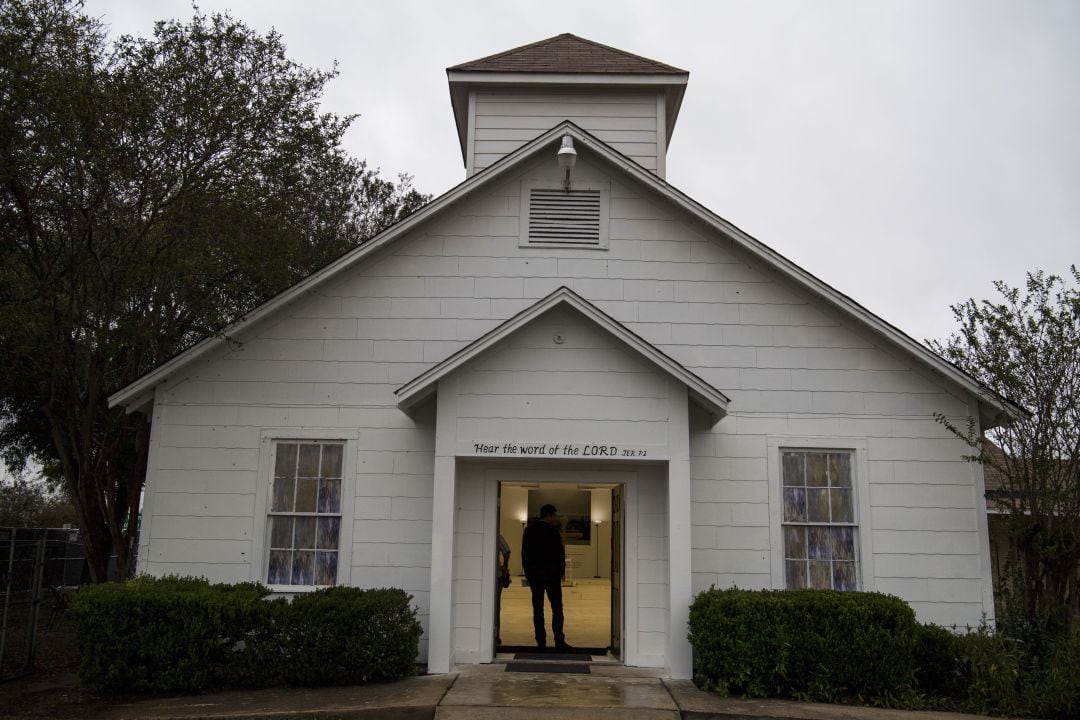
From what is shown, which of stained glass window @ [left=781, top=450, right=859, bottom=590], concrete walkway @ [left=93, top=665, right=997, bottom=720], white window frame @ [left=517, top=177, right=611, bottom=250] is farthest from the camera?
white window frame @ [left=517, top=177, right=611, bottom=250]

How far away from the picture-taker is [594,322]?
10523 millimetres

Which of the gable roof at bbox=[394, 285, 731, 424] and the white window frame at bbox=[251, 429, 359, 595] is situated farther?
the white window frame at bbox=[251, 429, 359, 595]

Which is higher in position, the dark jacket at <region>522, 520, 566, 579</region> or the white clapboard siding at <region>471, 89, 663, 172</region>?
the white clapboard siding at <region>471, 89, 663, 172</region>

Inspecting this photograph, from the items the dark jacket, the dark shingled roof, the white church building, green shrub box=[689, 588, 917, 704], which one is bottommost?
green shrub box=[689, 588, 917, 704]

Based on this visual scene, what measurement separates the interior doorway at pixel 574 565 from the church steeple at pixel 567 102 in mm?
5650

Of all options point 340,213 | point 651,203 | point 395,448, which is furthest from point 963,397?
point 340,213

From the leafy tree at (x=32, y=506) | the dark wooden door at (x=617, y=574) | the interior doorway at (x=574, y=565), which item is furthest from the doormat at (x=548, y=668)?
the leafy tree at (x=32, y=506)

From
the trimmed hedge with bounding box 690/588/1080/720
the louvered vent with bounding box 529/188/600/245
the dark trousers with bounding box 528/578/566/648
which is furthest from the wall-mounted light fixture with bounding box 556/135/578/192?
the trimmed hedge with bounding box 690/588/1080/720

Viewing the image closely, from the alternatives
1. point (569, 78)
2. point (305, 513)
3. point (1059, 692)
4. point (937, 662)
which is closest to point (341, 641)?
point (305, 513)

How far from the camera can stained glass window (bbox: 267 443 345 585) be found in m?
11.2

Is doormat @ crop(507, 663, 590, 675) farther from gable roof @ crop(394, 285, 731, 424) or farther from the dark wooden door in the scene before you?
gable roof @ crop(394, 285, 731, 424)

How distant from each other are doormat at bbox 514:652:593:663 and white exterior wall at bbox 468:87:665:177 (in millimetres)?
7724

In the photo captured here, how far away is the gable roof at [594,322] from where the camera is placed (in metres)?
10.4

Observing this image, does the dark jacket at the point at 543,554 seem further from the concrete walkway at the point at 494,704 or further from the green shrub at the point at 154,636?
the green shrub at the point at 154,636
